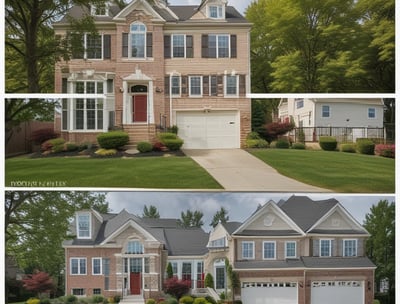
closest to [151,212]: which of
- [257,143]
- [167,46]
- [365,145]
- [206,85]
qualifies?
[257,143]

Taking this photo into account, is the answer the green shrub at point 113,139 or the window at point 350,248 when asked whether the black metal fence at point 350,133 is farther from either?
the green shrub at point 113,139

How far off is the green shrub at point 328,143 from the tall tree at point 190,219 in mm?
1865

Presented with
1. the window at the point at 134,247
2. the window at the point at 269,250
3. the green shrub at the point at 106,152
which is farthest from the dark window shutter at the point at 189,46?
the window at the point at 269,250

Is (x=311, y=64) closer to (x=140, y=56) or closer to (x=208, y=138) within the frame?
(x=208, y=138)

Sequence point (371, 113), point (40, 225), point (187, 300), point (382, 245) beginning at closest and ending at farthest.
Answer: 1. point (371, 113)
2. point (187, 300)
3. point (382, 245)
4. point (40, 225)

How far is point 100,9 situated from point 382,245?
4862 mm

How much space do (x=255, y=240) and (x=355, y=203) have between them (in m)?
1.39

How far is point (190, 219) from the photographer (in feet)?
24.1

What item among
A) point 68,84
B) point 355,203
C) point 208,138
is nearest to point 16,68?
point 68,84

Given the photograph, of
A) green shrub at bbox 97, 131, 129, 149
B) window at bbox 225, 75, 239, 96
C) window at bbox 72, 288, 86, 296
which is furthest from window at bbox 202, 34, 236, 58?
window at bbox 72, 288, 86, 296

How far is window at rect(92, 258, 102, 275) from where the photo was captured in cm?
734

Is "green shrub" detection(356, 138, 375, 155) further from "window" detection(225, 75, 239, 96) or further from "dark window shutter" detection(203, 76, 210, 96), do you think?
"dark window shutter" detection(203, 76, 210, 96)

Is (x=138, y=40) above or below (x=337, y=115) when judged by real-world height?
above

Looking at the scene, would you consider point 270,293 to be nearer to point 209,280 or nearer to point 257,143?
point 209,280
